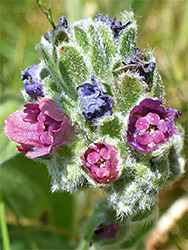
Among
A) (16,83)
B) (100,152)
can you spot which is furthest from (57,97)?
(16,83)

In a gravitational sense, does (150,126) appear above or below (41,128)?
below

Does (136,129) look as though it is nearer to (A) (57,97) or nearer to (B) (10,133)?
(A) (57,97)

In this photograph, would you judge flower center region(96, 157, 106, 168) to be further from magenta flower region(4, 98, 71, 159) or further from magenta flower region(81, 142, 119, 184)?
magenta flower region(4, 98, 71, 159)

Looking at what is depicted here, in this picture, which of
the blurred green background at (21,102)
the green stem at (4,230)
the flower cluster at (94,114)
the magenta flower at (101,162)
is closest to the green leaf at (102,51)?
the flower cluster at (94,114)

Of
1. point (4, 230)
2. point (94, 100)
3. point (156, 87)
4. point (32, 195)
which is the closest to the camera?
point (94, 100)

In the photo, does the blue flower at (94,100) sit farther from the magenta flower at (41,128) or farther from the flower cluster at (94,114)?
the magenta flower at (41,128)

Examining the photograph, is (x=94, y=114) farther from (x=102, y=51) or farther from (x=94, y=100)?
(x=102, y=51)

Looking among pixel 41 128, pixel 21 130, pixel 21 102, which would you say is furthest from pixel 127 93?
pixel 21 102
